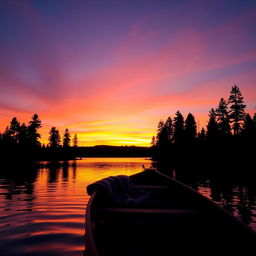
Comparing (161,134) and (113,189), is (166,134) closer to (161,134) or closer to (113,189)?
(161,134)

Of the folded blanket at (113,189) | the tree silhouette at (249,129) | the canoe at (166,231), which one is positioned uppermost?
the tree silhouette at (249,129)

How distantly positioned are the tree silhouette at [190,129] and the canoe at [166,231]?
179ft

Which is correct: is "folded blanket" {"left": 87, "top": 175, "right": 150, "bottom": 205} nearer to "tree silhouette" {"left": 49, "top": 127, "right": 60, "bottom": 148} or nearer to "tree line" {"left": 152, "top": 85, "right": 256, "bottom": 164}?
"tree line" {"left": 152, "top": 85, "right": 256, "bottom": 164}

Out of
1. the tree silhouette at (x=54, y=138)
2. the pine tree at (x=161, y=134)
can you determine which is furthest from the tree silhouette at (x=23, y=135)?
the pine tree at (x=161, y=134)

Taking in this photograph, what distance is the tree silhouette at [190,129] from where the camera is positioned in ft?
188

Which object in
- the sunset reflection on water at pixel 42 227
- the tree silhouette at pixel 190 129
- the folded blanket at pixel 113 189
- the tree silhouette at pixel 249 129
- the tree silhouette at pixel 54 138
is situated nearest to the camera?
the sunset reflection on water at pixel 42 227

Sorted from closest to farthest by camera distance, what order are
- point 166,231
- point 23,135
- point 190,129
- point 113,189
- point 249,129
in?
point 166,231 < point 113,189 < point 249,129 < point 190,129 < point 23,135

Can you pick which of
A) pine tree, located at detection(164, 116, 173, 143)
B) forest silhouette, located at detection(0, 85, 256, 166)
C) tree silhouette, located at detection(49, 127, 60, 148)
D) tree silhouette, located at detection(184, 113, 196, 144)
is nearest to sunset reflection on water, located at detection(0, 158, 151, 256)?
forest silhouette, located at detection(0, 85, 256, 166)

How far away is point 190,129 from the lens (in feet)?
191

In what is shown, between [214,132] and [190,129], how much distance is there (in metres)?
8.53

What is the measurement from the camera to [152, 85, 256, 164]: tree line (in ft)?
139

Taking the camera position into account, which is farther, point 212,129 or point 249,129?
point 212,129

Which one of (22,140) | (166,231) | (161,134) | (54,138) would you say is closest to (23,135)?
(22,140)

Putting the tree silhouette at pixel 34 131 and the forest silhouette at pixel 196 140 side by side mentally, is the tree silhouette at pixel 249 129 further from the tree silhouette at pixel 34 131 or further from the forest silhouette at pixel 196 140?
the tree silhouette at pixel 34 131
